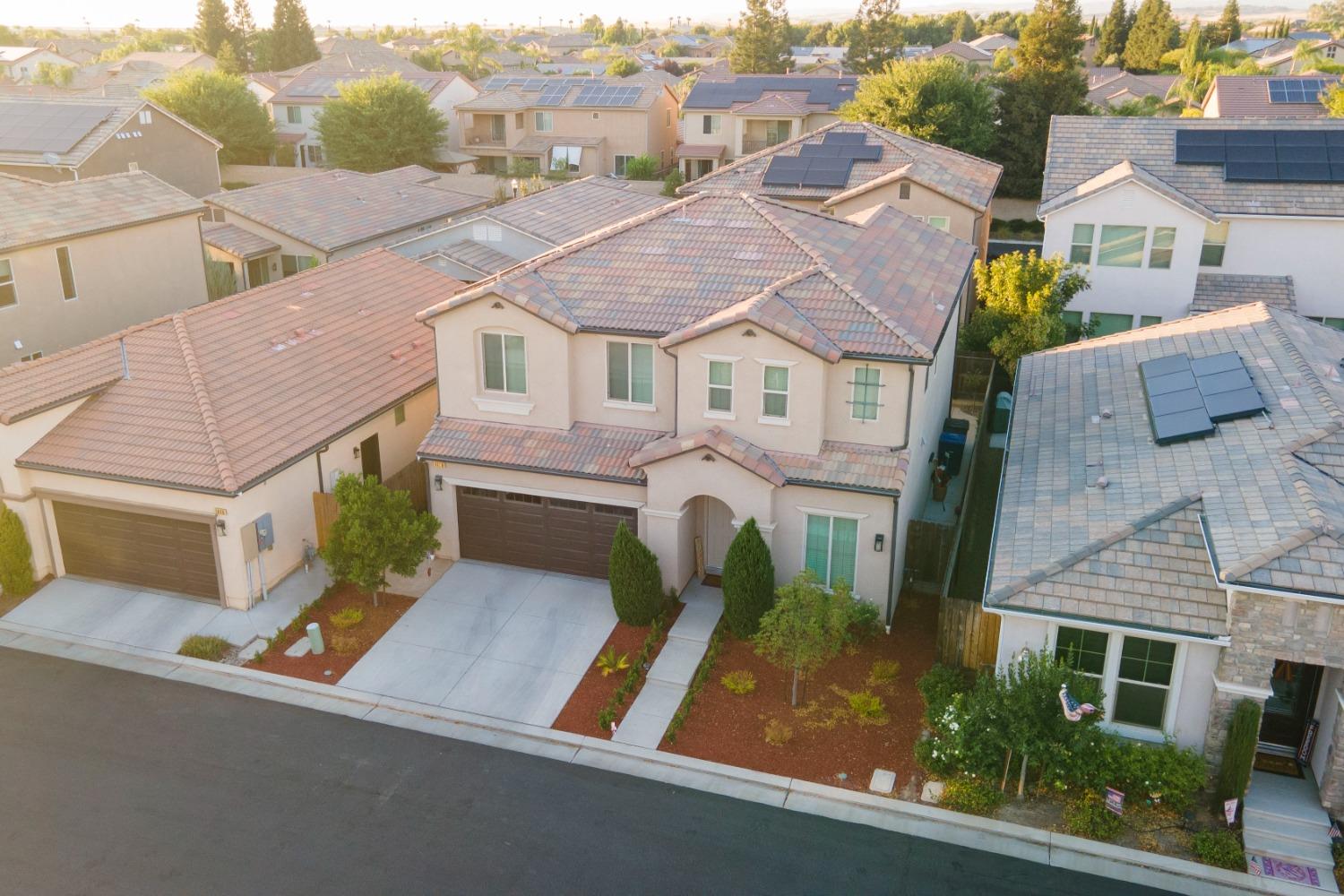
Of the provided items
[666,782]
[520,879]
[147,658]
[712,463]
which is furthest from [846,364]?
[147,658]

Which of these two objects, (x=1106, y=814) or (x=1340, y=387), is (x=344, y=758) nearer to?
(x=1106, y=814)

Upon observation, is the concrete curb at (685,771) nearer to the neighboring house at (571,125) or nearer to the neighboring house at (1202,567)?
the neighboring house at (1202,567)

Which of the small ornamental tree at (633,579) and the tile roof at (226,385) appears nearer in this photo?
the small ornamental tree at (633,579)

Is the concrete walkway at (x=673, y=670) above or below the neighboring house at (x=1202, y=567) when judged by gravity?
below

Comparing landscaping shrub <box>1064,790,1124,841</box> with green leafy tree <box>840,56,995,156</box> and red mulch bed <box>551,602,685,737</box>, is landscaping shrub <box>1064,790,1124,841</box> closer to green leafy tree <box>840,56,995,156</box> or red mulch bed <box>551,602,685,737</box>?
red mulch bed <box>551,602,685,737</box>

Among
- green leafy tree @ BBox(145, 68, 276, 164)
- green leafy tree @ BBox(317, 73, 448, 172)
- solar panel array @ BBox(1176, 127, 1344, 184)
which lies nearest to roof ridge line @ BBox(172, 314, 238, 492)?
solar panel array @ BBox(1176, 127, 1344, 184)

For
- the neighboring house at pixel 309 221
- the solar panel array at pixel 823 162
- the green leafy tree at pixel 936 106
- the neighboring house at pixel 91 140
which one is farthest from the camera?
the green leafy tree at pixel 936 106

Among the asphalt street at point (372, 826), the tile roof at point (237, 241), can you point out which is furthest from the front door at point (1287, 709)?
the tile roof at point (237, 241)
